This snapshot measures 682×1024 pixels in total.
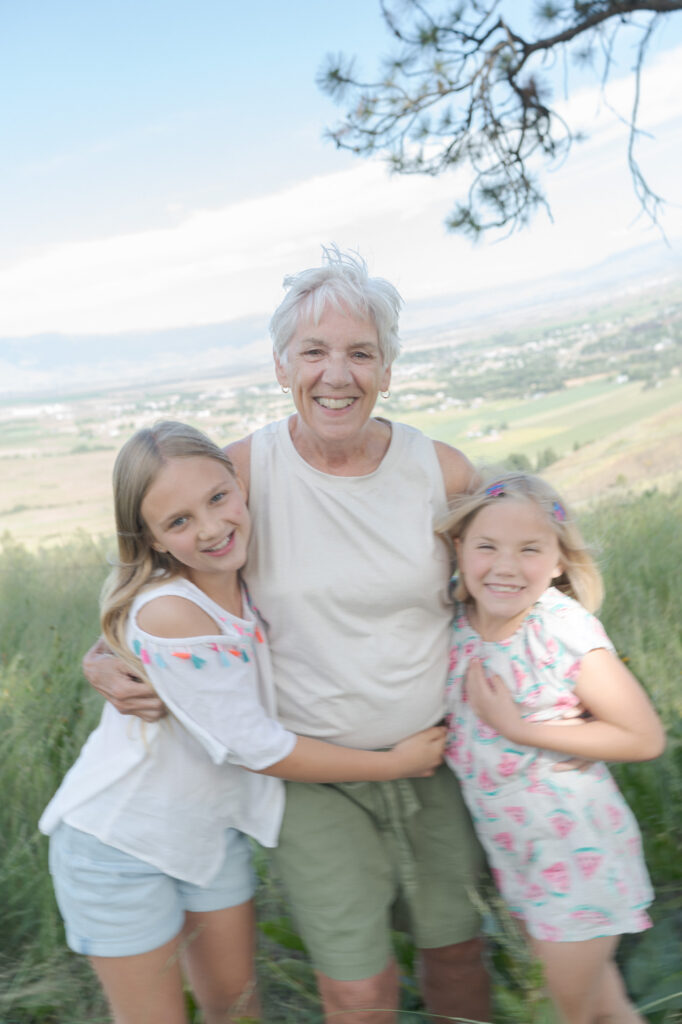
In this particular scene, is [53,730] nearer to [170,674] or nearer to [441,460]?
[170,674]

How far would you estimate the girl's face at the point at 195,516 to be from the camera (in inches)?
71.7

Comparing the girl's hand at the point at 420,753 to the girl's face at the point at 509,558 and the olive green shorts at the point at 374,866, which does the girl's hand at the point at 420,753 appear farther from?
the girl's face at the point at 509,558

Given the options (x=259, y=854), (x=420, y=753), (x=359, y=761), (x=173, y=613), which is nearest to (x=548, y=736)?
(x=420, y=753)

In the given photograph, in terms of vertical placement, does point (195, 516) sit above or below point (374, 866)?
above

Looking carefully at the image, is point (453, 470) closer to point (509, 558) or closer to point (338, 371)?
point (509, 558)

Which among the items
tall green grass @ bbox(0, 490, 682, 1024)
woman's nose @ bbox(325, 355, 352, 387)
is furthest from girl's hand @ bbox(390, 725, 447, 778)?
woman's nose @ bbox(325, 355, 352, 387)

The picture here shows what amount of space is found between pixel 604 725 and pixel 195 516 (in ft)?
3.37

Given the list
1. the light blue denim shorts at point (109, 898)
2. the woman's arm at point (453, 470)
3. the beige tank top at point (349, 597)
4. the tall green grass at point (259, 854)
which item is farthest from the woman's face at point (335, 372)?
the light blue denim shorts at point (109, 898)

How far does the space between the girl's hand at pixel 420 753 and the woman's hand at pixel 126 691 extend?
1.87 ft

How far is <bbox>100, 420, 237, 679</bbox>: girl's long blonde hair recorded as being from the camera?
1.83 meters

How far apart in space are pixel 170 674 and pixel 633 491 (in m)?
5.66

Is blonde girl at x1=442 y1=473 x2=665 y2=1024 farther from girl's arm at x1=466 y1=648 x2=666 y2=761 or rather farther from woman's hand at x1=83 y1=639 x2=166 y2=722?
woman's hand at x1=83 y1=639 x2=166 y2=722

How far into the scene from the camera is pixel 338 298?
1972mm

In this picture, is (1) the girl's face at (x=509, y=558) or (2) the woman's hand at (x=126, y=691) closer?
(2) the woman's hand at (x=126, y=691)
